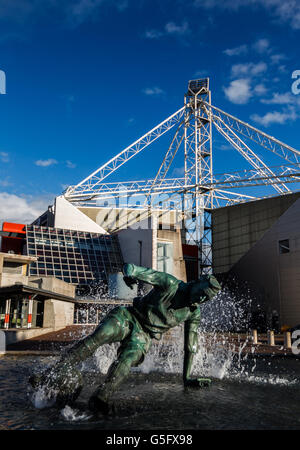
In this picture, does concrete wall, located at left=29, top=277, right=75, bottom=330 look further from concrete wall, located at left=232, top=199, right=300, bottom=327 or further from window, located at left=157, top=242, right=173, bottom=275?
concrete wall, located at left=232, top=199, right=300, bottom=327

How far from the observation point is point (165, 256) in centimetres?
4541

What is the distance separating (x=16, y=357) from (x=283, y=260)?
27.3 meters

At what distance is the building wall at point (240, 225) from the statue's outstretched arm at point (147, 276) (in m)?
42.0

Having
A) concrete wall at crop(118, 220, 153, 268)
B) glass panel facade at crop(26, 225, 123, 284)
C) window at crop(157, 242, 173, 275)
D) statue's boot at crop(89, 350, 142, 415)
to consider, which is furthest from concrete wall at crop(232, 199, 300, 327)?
statue's boot at crop(89, 350, 142, 415)

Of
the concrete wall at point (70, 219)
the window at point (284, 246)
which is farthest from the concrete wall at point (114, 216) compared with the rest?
the window at point (284, 246)

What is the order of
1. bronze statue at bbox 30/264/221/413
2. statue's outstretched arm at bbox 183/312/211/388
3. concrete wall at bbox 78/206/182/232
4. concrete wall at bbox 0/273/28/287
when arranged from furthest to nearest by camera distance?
concrete wall at bbox 78/206/182/232 < concrete wall at bbox 0/273/28/287 < statue's outstretched arm at bbox 183/312/211/388 < bronze statue at bbox 30/264/221/413

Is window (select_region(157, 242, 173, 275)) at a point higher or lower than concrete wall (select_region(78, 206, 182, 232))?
lower

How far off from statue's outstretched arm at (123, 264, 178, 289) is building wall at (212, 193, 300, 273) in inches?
1655

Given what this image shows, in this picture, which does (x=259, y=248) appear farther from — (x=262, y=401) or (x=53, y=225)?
(x=262, y=401)

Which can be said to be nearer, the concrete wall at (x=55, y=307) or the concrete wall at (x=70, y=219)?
the concrete wall at (x=55, y=307)

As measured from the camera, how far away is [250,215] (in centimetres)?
4919

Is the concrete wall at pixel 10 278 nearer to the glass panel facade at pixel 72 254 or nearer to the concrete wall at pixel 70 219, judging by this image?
the glass panel facade at pixel 72 254

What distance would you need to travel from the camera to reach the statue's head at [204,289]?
550cm

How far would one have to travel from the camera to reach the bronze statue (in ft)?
16.9
